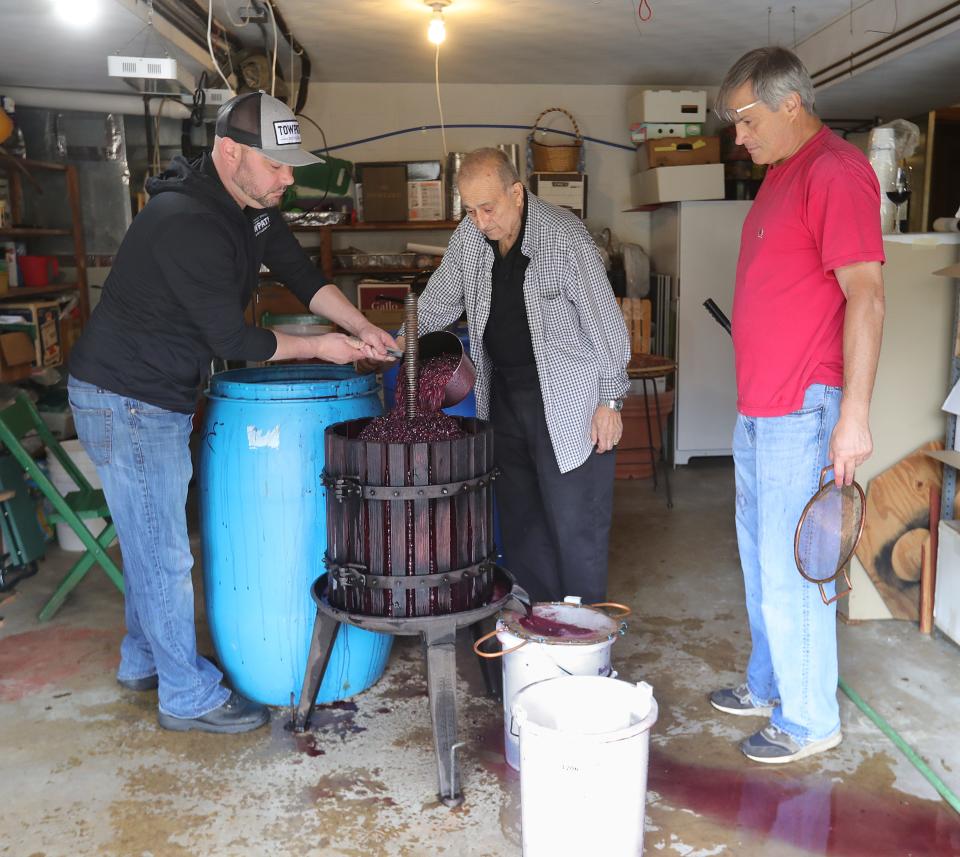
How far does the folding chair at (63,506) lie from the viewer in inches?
138

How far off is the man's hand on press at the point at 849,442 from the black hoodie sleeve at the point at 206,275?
148 cm

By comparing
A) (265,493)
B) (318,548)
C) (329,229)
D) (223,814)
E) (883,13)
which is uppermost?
(883,13)

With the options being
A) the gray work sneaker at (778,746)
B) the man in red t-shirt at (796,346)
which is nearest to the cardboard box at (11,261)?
the man in red t-shirt at (796,346)

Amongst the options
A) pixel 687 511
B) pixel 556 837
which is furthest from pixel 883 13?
pixel 556 837

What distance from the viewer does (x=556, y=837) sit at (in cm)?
201

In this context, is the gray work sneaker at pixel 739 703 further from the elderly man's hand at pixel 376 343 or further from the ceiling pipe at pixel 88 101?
the ceiling pipe at pixel 88 101

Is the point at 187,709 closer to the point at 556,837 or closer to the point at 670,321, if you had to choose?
the point at 556,837

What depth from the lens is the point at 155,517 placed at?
269 cm

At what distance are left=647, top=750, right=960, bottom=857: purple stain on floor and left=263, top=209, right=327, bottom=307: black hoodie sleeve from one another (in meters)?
1.76

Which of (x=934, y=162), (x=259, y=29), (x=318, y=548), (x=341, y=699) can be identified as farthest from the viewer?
(x=934, y=162)

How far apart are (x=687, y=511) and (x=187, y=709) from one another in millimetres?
3077

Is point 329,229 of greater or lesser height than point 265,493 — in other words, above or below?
above

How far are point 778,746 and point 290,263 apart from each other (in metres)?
2.01

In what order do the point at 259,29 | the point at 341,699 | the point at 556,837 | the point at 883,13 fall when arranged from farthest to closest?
the point at 259,29, the point at 883,13, the point at 341,699, the point at 556,837
